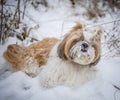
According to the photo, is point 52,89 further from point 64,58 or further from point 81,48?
point 81,48

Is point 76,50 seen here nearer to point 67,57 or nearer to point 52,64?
point 67,57

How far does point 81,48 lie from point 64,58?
1.12ft

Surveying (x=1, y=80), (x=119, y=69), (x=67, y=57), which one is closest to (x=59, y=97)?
(x=67, y=57)

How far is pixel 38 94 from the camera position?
3541 millimetres

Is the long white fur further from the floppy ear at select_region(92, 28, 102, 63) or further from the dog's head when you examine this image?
A: the floppy ear at select_region(92, 28, 102, 63)

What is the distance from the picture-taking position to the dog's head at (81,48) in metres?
3.17

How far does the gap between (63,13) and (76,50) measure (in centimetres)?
257

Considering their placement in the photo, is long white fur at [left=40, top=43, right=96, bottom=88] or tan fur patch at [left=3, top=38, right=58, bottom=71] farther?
tan fur patch at [left=3, top=38, right=58, bottom=71]

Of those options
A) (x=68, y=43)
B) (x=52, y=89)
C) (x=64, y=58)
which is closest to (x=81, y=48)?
(x=68, y=43)

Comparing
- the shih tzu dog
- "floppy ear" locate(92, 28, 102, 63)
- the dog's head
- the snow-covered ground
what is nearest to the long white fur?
the shih tzu dog

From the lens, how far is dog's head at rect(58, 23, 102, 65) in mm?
3168

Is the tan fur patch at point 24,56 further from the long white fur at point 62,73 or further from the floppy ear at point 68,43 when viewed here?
the floppy ear at point 68,43

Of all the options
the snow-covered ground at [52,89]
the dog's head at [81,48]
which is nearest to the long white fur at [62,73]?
the snow-covered ground at [52,89]

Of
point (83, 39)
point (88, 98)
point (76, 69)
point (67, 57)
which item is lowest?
point (88, 98)
